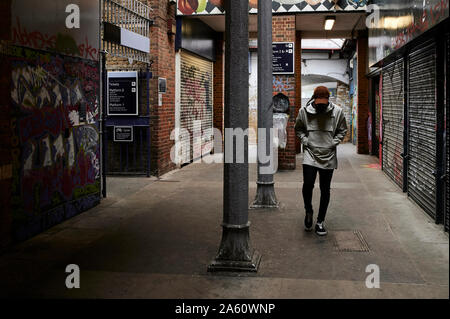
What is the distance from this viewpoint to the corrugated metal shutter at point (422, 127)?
7660mm

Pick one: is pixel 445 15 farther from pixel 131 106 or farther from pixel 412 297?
pixel 131 106

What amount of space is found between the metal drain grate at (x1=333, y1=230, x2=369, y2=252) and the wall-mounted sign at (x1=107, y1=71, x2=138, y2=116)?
6.51 m

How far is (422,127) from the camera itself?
8.37 m

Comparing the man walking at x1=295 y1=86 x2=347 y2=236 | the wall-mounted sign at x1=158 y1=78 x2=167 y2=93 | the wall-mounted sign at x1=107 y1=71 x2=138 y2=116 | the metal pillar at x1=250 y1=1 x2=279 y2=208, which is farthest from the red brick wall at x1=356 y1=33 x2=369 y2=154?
the man walking at x1=295 y1=86 x2=347 y2=236

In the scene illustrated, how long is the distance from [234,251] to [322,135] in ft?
6.96

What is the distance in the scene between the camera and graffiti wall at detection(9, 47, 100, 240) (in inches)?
251

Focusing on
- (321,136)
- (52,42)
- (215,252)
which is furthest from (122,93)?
(215,252)

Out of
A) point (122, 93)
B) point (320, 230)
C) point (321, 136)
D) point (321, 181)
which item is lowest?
point (320, 230)

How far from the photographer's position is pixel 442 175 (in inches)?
277

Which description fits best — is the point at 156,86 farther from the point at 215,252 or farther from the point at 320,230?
the point at 215,252

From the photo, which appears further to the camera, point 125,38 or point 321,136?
point 125,38

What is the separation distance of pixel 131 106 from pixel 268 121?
4.53m

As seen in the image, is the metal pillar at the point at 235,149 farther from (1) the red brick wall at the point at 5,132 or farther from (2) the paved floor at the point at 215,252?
(1) the red brick wall at the point at 5,132
